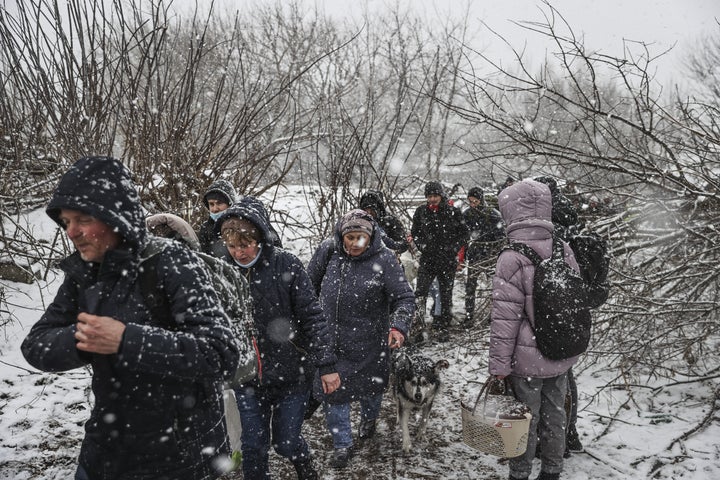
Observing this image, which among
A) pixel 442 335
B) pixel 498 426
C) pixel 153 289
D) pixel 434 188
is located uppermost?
pixel 434 188

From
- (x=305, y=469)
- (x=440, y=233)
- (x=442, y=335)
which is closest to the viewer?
(x=305, y=469)

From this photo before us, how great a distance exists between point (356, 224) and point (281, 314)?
108 centimetres

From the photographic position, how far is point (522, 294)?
2.94 metres

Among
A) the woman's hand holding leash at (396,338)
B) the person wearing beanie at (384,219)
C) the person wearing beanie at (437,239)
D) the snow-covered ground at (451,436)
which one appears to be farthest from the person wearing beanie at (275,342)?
the person wearing beanie at (437,239)

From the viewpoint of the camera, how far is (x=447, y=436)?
437 cm

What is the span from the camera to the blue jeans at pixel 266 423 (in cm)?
290

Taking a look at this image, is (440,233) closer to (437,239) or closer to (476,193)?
(437,239)

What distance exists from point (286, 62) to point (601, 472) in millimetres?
20304

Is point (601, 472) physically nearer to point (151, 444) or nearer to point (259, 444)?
point (259, 444)

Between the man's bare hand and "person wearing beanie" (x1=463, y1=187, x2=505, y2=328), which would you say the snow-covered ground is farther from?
the man's bare hand

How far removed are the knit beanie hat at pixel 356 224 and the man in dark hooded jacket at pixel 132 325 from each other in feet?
6.75

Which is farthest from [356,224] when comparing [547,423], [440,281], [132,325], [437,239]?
[440,281]

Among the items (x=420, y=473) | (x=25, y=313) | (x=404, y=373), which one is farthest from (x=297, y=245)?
(x=420, y=473)

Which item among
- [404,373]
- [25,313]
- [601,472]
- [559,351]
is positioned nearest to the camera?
[559,351]
